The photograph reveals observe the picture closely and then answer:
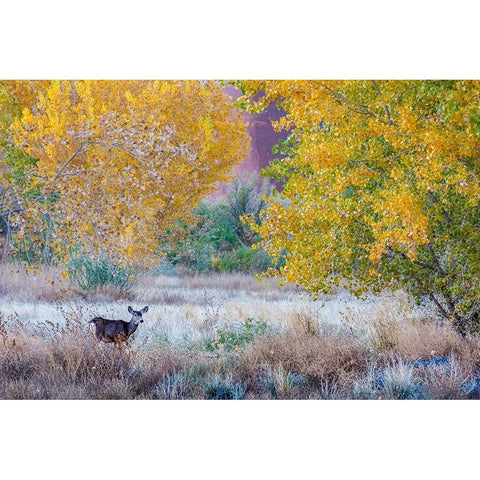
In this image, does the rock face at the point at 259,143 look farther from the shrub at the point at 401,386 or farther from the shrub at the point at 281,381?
the shrub at the point at 401,386

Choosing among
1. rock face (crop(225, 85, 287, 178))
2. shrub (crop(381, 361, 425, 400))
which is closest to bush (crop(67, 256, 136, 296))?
rock face (crop(225, 85, 287, 178))

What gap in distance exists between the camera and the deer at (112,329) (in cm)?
678

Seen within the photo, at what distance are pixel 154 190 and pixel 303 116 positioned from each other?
5.90ft

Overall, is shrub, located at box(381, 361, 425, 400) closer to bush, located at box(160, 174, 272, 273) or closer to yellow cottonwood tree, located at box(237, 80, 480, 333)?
yellow cottonwood tree, located at box(237, 80, 480, 333)

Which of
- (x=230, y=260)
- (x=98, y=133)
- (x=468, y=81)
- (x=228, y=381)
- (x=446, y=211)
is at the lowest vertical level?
(x=228, y=381)

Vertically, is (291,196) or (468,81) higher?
(468,81)

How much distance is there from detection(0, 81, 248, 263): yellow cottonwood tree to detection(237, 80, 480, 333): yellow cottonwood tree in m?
1.01

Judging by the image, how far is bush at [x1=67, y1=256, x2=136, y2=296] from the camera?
7648 millimetres

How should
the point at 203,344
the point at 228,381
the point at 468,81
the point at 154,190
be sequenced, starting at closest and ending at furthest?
the point at 468,81
the point at 228,381
the point at 203,344
the point at 154,190

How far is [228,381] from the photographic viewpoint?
639 cm

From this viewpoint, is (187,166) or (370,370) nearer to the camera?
(370,370)

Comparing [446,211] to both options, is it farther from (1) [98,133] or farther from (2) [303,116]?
(1) [98,133]

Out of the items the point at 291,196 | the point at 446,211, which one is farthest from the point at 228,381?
the point at 446,211

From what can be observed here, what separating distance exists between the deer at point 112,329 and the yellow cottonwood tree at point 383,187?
1.56 metres
